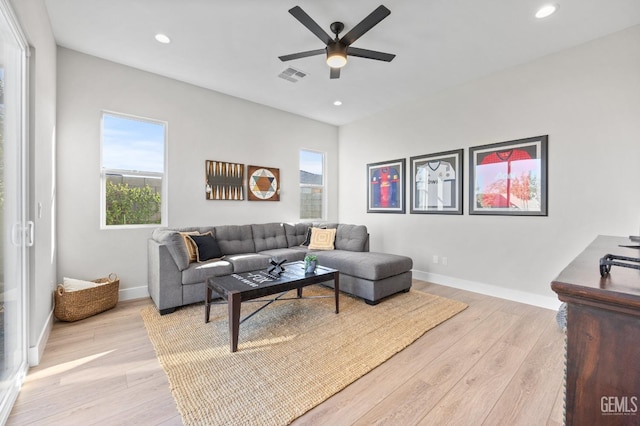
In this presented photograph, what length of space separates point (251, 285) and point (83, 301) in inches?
71.1

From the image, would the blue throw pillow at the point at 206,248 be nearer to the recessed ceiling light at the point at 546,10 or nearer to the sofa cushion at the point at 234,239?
the sofa cushion at the point at 234,239

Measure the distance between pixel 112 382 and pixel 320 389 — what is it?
1366mm

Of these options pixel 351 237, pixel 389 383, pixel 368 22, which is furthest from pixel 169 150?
pixel 389 383

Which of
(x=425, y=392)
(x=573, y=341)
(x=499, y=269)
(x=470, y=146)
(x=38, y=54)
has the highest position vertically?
(x=38, y=54)

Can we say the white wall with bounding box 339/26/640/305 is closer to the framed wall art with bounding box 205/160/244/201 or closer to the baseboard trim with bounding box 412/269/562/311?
the baseboard trim with bounding box 412/269/562/311

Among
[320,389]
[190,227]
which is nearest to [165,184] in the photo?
[190,227]

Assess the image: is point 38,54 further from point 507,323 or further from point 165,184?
point 507,323

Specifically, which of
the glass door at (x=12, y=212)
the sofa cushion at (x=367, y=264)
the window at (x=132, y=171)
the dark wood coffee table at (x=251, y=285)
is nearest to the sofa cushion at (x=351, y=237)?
the sofa cushion at (x=367, y=264)

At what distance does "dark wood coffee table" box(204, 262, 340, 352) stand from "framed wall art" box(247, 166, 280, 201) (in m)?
1.92

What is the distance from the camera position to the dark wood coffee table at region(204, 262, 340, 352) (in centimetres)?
218

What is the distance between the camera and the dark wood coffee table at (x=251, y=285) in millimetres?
2184

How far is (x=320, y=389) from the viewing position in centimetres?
175

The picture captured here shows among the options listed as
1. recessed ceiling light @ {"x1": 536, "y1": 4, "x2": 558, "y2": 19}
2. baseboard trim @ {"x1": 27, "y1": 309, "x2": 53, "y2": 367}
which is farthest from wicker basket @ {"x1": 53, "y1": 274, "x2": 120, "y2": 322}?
recessed ceiling light @ {"x1": 536, "y1": 4, "x2": 558, "y2": 19}

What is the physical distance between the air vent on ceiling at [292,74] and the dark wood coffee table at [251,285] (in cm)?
243
